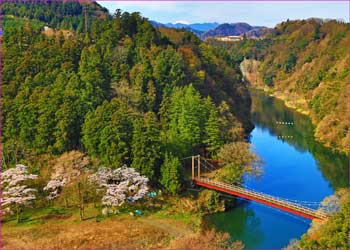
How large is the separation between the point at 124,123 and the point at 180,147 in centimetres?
370

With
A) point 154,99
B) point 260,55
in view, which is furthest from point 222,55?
point 260,55

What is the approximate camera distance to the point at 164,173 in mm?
22672

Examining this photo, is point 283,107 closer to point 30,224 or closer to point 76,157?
point 76,157

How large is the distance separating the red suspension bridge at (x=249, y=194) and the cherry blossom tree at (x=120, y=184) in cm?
337

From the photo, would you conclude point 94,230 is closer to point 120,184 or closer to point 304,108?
point 120,184

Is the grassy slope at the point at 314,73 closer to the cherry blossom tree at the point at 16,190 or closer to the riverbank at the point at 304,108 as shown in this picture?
the riverbank at the point at 304,108

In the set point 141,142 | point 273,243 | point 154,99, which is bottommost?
point 273,243

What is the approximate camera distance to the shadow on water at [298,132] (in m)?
30.8

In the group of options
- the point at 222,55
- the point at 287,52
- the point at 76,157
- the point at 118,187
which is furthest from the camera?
the point at 287,52

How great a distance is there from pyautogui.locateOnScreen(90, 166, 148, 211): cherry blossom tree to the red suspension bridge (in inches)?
133

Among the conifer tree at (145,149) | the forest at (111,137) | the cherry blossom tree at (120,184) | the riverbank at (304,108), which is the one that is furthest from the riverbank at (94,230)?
the riverbank at (304,108)

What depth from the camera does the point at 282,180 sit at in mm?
28250

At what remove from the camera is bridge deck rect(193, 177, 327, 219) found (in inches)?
750

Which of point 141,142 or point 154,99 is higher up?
point 154,99
